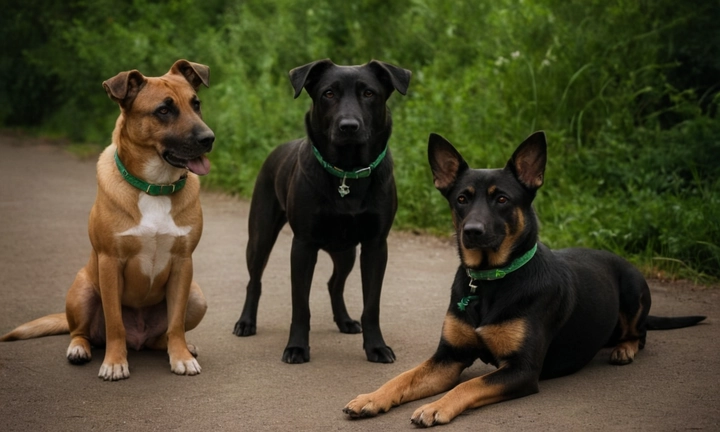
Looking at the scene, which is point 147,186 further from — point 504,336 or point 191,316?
point 504,336

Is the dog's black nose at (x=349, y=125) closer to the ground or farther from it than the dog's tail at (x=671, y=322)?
farther from it

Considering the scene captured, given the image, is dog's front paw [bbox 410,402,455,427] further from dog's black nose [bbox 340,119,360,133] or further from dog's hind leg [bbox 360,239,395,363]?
dog's black nose [bbox 340,119,360,133]

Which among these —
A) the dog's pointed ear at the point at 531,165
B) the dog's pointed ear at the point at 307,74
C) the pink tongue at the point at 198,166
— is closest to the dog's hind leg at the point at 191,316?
the pink tongue at the point at 198,166

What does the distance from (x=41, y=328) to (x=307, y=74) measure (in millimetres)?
2471

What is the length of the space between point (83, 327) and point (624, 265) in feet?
11.2

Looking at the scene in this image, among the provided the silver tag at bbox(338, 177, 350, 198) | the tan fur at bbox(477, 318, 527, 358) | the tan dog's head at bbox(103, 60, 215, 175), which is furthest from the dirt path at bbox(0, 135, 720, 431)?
the tan dog's head at bbox(103, 60, 215, 175)

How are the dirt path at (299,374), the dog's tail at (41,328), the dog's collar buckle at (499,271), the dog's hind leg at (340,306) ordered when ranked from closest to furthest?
the dirt path at (299,374) → the dog's collar buckle at (499,271) → the dog's tail at (41,328) → the dog's hind leg at (340,306)

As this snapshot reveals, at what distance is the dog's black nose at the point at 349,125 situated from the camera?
5.38m

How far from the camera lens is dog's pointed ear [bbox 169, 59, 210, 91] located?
5734 millimetres

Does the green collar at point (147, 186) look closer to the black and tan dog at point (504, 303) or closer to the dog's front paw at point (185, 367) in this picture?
the dog's front paw at point (185, 367)

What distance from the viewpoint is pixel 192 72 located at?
5.79 m

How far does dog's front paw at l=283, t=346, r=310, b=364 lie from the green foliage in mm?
3445

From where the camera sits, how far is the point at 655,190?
8.85 m

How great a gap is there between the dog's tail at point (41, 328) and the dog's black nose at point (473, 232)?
2.81 meters
